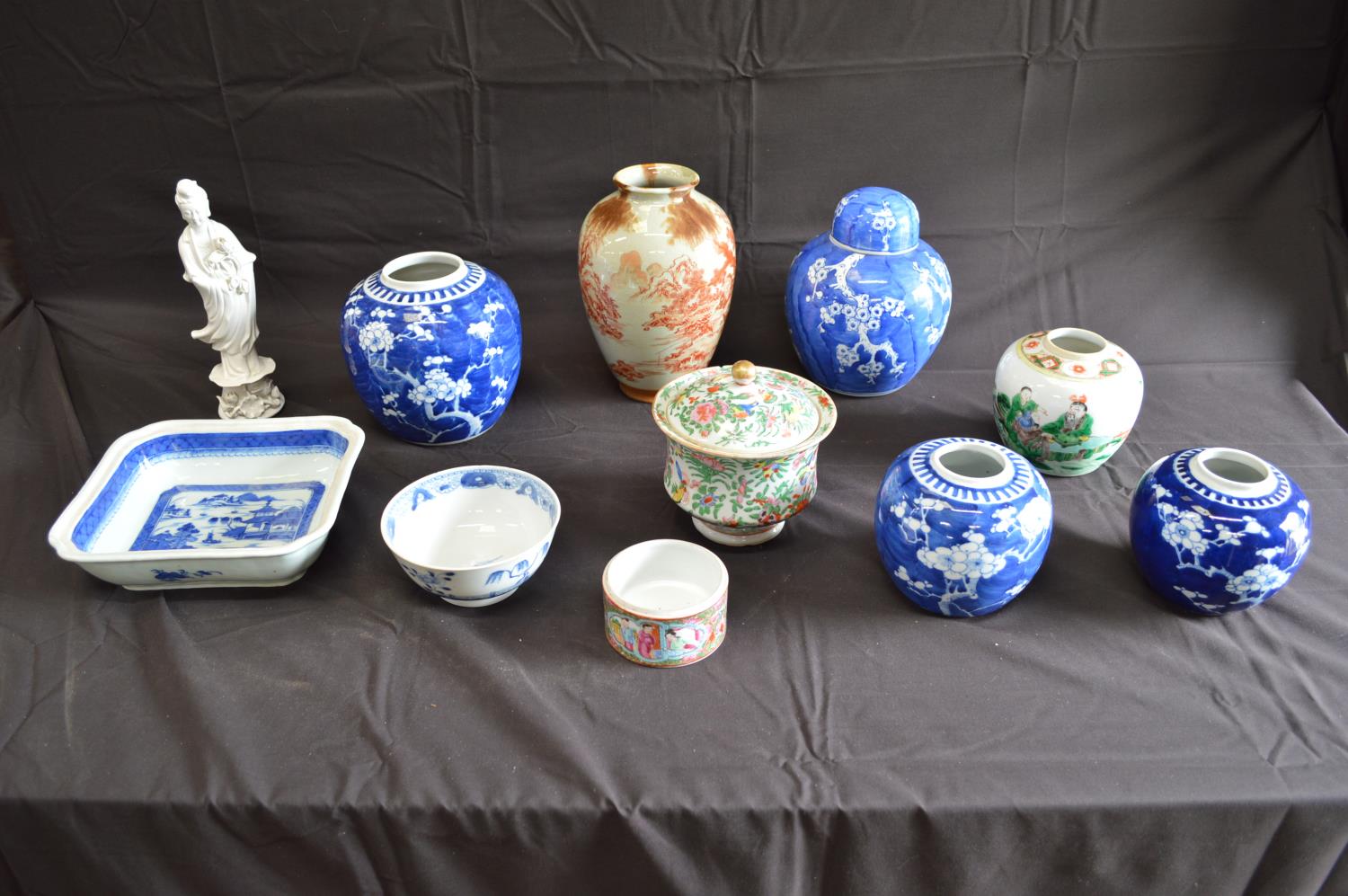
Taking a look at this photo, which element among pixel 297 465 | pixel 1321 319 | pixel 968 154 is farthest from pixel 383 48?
pixel 1321 319

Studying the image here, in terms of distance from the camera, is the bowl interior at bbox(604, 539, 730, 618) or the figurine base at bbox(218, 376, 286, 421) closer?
the bowl interior at bbox(604, 539, 730, 618)

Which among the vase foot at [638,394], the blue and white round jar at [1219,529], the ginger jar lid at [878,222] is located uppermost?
the ginger jar lid at [878,222]

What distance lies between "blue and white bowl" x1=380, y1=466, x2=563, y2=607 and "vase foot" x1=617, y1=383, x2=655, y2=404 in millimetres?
380

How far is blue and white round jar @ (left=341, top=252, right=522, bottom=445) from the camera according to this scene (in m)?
1.43

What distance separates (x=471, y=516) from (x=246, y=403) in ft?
1.68

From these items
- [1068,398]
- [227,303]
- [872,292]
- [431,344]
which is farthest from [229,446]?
[1068,398]

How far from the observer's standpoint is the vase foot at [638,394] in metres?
1.68

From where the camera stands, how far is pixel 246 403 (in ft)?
5.31

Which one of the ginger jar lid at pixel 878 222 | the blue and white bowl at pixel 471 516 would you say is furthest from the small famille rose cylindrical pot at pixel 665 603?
the ginger jar lid at pixel 878 222

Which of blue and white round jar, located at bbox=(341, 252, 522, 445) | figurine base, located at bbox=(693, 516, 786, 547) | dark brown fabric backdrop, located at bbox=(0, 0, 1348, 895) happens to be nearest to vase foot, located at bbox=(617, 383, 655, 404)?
dark brown fabric backdrop, located at bbox=(0, 0, 1348, 895)

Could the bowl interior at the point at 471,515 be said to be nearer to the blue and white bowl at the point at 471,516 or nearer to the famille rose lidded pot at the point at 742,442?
the blue and white bowl at the point at 471,516

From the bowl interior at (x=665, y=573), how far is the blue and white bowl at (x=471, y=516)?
10 centimetres

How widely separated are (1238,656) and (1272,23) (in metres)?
1.13

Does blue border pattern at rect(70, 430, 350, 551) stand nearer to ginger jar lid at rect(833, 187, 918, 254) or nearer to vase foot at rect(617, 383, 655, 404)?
vase foot at rect(617, 383, 655, 404)
